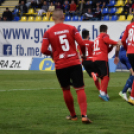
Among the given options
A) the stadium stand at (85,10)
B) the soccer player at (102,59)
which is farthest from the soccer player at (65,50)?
the stadium stand at (85,10)

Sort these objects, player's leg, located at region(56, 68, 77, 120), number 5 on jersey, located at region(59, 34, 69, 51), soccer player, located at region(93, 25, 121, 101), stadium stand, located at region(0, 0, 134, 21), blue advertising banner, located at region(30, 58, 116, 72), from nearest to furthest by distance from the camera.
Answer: number 5 on jersey, located at region(59, 34, 69, 51)
player's leg, located at region(56, 68, 77, 120)
soccer player, located at region(93, 25, 121, 101)
blue advertising banner, located at region(30, 58, 116, 72)
stadium stand, located at region(0, 0, 134, 21)

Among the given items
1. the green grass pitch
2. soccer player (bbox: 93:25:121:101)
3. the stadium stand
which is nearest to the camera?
the green grass pitch

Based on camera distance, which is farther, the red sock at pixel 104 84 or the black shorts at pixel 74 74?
the red sock at pixel 104 84

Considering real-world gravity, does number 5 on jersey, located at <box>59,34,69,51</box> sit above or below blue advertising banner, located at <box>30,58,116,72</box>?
above

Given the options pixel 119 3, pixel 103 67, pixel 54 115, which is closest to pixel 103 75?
pixel 103 67

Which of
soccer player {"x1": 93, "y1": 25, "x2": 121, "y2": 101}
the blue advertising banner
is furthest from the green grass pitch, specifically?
the blue advertising banner

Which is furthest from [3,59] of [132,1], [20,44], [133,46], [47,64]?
[133,46]

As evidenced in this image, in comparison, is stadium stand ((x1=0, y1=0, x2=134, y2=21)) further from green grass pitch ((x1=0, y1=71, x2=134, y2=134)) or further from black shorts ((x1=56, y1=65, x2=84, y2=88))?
black shorts ((x1=56, y1=65, x2=84, y2=88))

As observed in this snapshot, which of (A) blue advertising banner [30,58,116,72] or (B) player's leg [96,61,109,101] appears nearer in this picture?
(B) player's leg [96,61,109,101]

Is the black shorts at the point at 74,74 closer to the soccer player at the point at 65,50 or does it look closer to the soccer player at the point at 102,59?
the soccer player at the point at 65,50

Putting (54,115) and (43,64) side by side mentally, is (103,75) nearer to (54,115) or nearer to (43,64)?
(54,115)

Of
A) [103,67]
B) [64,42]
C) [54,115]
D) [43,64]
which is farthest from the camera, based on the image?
[43,64]

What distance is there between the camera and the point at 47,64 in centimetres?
2030

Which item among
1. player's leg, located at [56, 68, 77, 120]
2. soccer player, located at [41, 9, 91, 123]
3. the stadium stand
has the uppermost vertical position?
soccer player, located at [41, 9, 91, 123]
